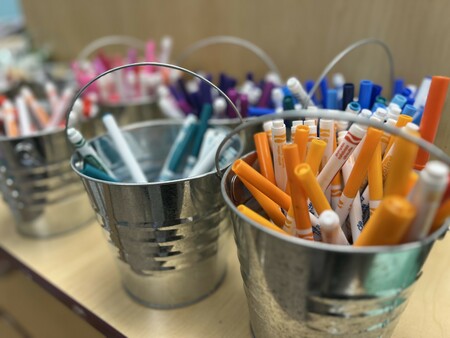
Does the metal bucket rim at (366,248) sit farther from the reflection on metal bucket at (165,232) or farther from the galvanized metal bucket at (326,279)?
the reflection on metal bucket at (165,232)


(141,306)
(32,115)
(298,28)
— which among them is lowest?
(141,306)

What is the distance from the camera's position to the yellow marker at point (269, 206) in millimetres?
301

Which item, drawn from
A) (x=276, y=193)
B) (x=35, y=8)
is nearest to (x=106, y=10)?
(x=35, y=8)

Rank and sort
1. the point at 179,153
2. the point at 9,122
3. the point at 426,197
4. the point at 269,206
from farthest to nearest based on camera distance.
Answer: the point at 9,122 → the point at 179,153 → the point at 269,206 → the point at 426,197

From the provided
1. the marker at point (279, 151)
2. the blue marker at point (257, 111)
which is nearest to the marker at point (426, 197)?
the marker at point (279, 151)

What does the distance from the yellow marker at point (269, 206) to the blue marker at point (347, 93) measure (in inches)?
5.0

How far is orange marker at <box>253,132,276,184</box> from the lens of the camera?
1.03ft

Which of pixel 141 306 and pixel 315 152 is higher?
pixel 315 152

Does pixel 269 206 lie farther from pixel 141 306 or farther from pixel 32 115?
pixel 32 115

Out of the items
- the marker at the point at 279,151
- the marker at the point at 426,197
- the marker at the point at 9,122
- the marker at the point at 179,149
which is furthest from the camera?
the marker at the point at 9,122

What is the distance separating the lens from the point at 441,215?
22cm

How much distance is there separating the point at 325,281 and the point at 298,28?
39 centimetres

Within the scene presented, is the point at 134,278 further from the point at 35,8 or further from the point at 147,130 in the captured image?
the point at 35,8

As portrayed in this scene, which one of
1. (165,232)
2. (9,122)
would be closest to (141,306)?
(165,232)
